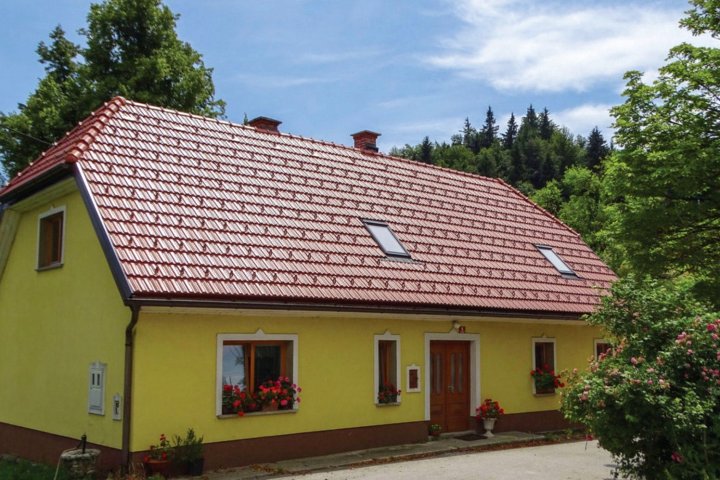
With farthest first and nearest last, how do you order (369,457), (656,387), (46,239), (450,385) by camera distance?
(450,385)
(46,239)
(369,457)
(656,387)

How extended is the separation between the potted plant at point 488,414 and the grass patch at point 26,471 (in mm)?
8435

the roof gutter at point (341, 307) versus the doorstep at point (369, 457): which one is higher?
the roof gutter at point (341, 307)

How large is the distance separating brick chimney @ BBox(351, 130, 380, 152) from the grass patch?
467 inches

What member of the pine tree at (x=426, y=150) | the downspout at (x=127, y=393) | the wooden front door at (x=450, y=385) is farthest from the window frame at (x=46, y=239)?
the pine tree at (x=426, y=150)

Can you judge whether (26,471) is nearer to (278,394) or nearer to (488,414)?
(278,394)

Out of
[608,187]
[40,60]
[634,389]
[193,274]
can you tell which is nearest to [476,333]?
[608,187]

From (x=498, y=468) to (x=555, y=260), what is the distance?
893cm

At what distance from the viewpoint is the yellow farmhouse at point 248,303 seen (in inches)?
460

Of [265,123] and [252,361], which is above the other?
[265,123]

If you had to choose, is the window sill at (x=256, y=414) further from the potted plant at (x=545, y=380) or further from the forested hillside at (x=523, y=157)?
the forested hillside at (x=523, y=157)

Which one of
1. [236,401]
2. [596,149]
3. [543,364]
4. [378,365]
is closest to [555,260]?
[543,364]

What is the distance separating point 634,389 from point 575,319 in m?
10.0

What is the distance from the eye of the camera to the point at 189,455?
11.2m

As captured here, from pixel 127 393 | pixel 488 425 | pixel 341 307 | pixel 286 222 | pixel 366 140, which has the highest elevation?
pixel 366 140
